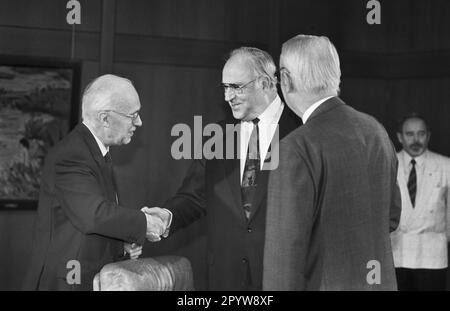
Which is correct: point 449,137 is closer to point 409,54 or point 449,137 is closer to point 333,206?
point 409,54

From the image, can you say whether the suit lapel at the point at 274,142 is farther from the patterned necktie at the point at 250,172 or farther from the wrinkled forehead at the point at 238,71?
the wrinkled forehead at the point at 238,71

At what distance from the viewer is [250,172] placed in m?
2.90

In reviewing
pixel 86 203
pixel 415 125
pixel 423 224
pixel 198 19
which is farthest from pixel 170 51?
pixel 86 203

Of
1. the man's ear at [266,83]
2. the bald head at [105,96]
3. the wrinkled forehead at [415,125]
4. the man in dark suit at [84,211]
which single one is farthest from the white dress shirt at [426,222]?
the bald head at [105,96]

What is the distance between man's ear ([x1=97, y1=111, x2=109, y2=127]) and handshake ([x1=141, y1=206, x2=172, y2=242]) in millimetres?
442

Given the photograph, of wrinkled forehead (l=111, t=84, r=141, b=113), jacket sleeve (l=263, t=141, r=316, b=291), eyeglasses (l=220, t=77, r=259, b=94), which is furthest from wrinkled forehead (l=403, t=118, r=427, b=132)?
jacket sleeve (l=263, t=141, r=316, b=291)

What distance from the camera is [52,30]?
5.10 m

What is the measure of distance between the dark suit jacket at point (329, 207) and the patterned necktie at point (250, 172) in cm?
76

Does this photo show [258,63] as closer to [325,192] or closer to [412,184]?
[325,192]

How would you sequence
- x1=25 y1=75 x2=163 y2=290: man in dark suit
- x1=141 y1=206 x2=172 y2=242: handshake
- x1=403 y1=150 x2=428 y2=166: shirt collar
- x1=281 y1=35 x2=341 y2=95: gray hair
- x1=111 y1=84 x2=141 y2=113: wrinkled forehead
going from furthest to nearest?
x1=403 y1=150 x2=428 y2=166: shirt collar, x1=141 y1=206 x2=172 y2=242: handshake, x1=111 y1=84 x2=141 y2=113: wrinkled forehead, x1=25 y1=75 x2=163 y2=290: man in dark suit, x1=281 y1=35 x2=341 y2=95: gray hair

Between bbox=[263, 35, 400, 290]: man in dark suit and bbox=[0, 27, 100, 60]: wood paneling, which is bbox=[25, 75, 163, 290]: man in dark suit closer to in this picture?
bbox=[263, 35, 400, 290]: man in dark suit

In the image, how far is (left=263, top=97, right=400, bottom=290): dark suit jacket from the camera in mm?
2035

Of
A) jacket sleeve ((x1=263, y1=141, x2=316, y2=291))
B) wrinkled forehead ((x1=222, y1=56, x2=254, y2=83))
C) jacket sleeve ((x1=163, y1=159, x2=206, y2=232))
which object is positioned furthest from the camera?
jacket sleeve ((x1=163, y1=159, x2=206, y2=232))
